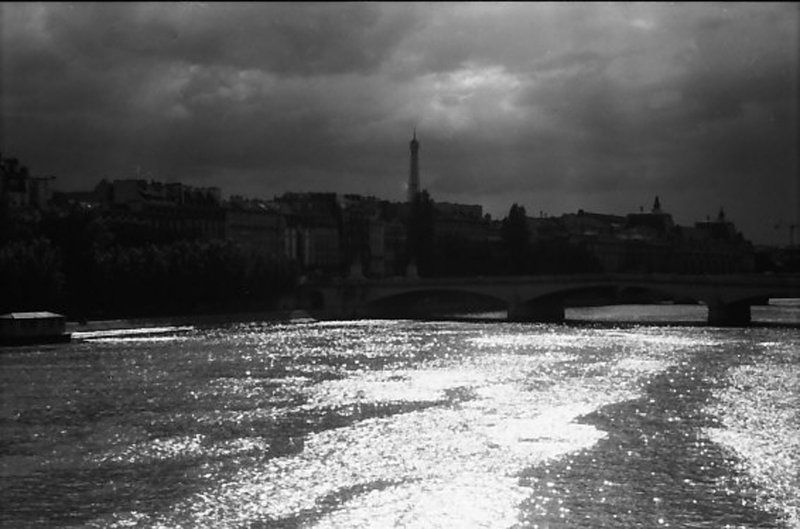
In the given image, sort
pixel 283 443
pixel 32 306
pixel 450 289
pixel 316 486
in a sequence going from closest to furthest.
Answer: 1. pixel 316 486
2. pixel 283 443
3. pixel 32 306
4. pixel 450 289

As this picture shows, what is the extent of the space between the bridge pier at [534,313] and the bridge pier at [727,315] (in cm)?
825

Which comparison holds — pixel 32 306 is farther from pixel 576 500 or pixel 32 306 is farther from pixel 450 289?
pixel 576 500

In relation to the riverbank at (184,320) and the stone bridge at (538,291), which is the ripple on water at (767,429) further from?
the riverbank at (184,320)

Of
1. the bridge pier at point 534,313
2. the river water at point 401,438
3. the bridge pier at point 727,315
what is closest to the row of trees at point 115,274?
the river water at point 401,438

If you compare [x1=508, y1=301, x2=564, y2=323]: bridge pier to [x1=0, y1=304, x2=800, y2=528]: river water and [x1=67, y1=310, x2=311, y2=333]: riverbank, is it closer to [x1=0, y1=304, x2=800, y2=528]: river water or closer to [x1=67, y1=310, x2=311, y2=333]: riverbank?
[x1=67, y1=310, x2=311, y2=333]: riverbank

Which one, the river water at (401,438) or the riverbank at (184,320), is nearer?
the river water at (401,438)

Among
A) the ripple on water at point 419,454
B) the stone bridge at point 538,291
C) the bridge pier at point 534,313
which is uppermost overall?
the stone bridge at point 538,291

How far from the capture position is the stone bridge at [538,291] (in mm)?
58125

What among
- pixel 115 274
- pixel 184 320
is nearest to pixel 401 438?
pixel 184 320

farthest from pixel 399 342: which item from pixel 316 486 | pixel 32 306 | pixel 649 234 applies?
pixel 649 234

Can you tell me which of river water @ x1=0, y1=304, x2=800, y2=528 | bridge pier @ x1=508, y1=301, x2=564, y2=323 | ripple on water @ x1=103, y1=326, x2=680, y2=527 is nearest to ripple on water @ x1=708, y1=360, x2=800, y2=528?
river water @ x1=0, y1=304, x2=800, y2=528

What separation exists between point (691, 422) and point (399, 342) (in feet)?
73.0

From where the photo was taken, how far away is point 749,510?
58.1 feet

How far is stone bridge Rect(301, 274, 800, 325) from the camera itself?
58.1 meters
